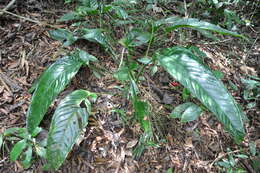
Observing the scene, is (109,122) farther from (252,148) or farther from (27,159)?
(252,148)

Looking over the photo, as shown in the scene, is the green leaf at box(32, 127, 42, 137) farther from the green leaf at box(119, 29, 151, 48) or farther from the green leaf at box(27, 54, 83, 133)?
the green leaf at box(119, 29, 151, 48)

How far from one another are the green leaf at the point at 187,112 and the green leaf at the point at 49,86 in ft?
1.94

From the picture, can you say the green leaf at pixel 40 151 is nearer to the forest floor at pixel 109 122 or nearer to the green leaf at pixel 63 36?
the forest floor at pixel 109 122

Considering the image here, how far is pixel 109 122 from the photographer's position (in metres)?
1.32

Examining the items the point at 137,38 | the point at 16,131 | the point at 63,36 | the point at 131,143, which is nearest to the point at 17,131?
the point at 16,131

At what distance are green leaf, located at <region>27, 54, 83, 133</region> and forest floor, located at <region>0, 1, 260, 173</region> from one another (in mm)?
144

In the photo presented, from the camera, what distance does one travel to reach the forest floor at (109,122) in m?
1.22

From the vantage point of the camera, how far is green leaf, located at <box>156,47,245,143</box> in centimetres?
97

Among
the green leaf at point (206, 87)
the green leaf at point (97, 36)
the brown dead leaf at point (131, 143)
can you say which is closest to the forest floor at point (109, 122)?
the brown dead leaf at point (131, 143)

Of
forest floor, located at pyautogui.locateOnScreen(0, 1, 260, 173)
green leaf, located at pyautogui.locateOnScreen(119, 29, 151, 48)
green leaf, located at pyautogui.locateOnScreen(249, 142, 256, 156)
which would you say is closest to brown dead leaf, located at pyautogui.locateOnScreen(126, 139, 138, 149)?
forest floor, located at pyautogui.locateOnScreen(0, 1, 260, 173)

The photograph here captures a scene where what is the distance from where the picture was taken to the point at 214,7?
84.1 inches

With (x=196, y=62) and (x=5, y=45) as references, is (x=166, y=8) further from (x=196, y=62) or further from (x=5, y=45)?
(x=5, y=45)

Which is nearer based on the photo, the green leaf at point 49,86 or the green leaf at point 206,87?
the green leaf at point 206,87

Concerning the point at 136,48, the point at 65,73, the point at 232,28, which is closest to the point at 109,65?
the point at 136,48
